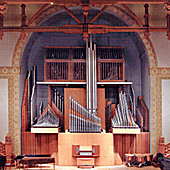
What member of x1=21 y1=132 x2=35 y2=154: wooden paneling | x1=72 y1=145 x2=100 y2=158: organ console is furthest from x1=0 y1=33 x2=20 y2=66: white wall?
x1=72 y1=145 x2=100 y2=158: organ console

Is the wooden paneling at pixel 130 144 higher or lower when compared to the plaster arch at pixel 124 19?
lower

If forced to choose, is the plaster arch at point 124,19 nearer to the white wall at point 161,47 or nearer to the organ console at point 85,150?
the white wall at point 161,47

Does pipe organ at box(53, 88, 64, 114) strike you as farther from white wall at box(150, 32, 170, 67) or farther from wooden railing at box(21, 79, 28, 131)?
white wall at box(150, 32, 170, 67)

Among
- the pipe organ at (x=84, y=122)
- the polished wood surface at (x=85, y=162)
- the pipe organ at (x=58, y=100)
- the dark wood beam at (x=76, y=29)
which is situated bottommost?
the polished wood surface at (x=85, y=162)

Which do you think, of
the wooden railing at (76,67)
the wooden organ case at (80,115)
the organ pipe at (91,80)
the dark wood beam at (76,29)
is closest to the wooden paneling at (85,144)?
the wooden organ case at (80,115)

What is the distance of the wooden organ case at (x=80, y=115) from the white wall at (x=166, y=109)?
540mm

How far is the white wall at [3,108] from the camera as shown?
942 cm

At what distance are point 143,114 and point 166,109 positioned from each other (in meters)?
0.79

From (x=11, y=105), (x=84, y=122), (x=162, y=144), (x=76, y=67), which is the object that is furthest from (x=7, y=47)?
(x=162, y=144)

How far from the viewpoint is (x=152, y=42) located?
9.51 meters

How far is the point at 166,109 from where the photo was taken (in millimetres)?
9461

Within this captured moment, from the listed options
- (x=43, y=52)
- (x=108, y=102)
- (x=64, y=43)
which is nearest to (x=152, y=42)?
(x=108, y=102)

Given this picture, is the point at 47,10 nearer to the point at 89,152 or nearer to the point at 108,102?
the point at 108,102

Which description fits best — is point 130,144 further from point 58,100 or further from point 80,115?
point 58,100
